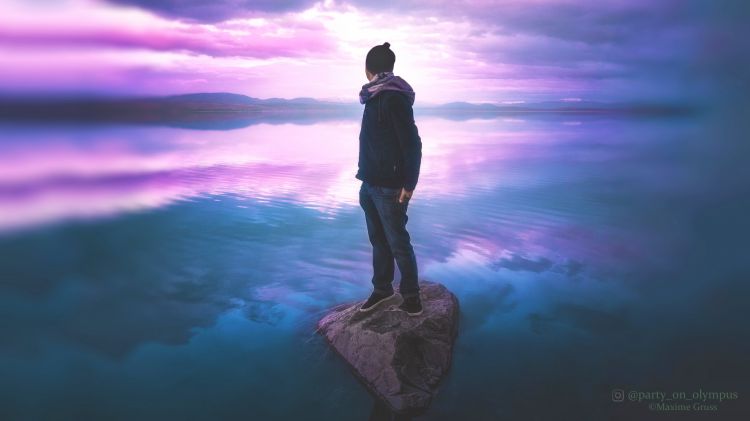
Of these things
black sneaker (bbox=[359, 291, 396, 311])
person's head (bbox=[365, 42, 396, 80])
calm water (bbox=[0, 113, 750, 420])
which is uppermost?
person's head (bbox=[365, 42, 396, 80])

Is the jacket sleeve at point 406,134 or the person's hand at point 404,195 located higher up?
the jacket sleeve at point 406,134

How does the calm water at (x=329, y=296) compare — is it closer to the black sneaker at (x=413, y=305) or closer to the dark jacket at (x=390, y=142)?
the black sneaker at (x=413, y=305)

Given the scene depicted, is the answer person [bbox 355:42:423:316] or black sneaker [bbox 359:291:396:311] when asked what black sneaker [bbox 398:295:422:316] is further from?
black sneaker [bbox 359:291:396:311]

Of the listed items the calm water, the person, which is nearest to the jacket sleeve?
the person

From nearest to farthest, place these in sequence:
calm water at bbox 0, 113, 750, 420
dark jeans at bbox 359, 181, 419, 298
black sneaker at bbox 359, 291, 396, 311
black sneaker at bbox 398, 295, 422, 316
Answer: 1. calm water at bbox 0, 113, 750, 420
2. dark jeans at bbox 359, 181, 419, 298
3. black sneaker at bbox 398, 295, 422, 316
4. black sneaker at bbox 359, 291, 396, 311

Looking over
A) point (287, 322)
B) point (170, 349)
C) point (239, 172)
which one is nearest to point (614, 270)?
point (287, 322)

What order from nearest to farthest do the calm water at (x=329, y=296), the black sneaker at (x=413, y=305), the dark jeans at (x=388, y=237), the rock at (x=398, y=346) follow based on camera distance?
the rock at (x=398, y=346) → the calm water at (x=329, y=296) → the dark jeans at (x=388, y=237) → the black sneaker at (x=413, y=305)

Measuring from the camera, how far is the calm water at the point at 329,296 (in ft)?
13.7

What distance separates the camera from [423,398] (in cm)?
396

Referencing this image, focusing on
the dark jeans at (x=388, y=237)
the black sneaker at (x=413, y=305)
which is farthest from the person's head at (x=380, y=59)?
the black sneaker at (x=413, y=305)

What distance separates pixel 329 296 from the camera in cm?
617

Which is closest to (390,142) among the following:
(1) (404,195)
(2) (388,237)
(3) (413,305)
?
(1) (404,195)

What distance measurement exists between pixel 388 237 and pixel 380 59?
171 cm

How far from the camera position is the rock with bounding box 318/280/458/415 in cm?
400
